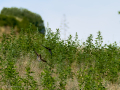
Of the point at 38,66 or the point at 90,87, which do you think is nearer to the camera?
the point at 90,87

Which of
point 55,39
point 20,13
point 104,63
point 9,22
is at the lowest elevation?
point 104,63

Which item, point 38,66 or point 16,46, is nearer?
point 38,66

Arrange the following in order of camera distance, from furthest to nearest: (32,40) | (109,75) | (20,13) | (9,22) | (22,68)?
(20,13) < (9,22) < (32,40) < (22,68) < (109,75)

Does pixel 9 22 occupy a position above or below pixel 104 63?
above

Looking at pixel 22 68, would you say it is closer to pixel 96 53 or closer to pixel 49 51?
pixel 49 51

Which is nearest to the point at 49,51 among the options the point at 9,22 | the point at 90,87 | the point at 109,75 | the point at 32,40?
the point at 32,40

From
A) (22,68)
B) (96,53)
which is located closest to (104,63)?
(96,53)

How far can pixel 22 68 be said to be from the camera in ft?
20.3

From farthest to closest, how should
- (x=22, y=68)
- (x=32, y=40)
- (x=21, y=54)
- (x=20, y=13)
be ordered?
1. (x=20, y=13)
2. (x=32, y=40)
3. (x=21, y=54)
4. (x=22, y=68)

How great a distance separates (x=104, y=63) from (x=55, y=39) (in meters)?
2.21

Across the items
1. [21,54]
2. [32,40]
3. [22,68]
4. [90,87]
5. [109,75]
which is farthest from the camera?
[32,40]

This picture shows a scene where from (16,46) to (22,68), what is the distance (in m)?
1.42

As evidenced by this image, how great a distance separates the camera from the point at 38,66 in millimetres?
6453

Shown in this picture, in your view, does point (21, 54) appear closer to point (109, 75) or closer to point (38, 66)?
point (38, 66)
